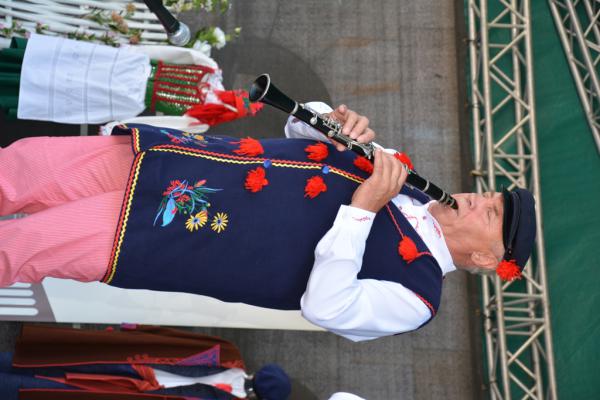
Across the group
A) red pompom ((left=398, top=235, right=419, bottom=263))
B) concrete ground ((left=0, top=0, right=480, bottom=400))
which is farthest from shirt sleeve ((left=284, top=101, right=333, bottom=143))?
concrete ground ((left=0, top=0, right=480, bottom=400))

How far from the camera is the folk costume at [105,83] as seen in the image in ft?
9.23

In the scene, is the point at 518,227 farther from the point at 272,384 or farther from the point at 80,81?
the point at 80,81

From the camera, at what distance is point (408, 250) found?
1.88m

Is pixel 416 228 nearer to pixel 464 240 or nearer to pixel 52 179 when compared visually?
pixel 464 240

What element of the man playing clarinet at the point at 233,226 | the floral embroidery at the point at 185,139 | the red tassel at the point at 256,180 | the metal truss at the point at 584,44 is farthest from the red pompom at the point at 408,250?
the metal truss at the point at 584,44

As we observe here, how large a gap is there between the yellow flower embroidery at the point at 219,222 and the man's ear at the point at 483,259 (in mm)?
889

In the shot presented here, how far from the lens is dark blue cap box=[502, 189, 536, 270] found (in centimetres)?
205

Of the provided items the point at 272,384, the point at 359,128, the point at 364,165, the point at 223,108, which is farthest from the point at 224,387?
the point at 223,108

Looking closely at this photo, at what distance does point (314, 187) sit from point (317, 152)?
0.45ft

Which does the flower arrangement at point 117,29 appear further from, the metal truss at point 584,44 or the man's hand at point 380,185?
the metal truss at point 584,44

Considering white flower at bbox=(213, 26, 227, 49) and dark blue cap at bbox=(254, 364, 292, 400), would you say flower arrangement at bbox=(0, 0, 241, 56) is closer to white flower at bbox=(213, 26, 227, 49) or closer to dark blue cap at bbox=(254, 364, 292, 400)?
white flower at bbox=(213, 26, 227, 49)

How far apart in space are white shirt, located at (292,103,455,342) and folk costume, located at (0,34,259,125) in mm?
1400

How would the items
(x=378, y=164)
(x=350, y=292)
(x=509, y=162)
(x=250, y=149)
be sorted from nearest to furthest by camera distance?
(x=350, y=292), (x=378, y=164), (x=250, y=149), (x=509, y=162)

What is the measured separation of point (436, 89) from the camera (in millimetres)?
3795
